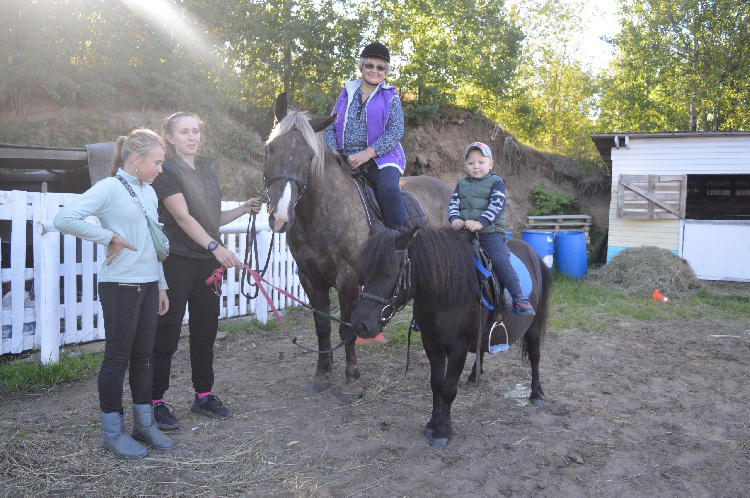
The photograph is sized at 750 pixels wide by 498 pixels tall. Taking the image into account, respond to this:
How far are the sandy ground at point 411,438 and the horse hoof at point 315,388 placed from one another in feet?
0.29

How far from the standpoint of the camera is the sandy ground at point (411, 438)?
262 centimetres

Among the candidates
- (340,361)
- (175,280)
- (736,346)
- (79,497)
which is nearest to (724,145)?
(736,346)

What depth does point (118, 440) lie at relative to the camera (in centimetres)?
286

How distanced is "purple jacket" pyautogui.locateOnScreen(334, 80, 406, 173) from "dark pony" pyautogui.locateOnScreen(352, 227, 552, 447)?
1266 millimetres

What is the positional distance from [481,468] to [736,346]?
4836mm

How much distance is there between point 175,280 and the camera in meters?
3.20

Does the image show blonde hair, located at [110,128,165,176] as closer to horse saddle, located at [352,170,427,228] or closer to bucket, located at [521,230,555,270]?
horse saddle, located at [352,170,427,228]

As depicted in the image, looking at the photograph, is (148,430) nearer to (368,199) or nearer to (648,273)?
(368,199)

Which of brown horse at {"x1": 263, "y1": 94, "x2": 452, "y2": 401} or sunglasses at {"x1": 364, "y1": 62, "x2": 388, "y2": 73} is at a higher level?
sunglasses at {"x1": 364, "y1": 62, "x2": 388, "y2": 73}

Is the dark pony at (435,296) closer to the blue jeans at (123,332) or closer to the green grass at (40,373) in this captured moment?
the blue jeans at (123,332)

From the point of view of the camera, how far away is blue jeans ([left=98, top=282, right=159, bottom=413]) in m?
2.72

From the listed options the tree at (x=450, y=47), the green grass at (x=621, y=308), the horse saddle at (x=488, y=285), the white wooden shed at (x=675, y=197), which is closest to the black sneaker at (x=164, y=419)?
the horse saddle at (x=488, y=285)

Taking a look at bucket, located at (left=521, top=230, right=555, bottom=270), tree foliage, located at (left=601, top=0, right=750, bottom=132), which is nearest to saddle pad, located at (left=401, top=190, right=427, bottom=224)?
bucket, located at (left=521, top=230, right=555, bottom=270)

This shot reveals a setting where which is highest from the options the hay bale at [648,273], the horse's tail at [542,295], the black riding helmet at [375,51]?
the black riding helmet at [375,51]
